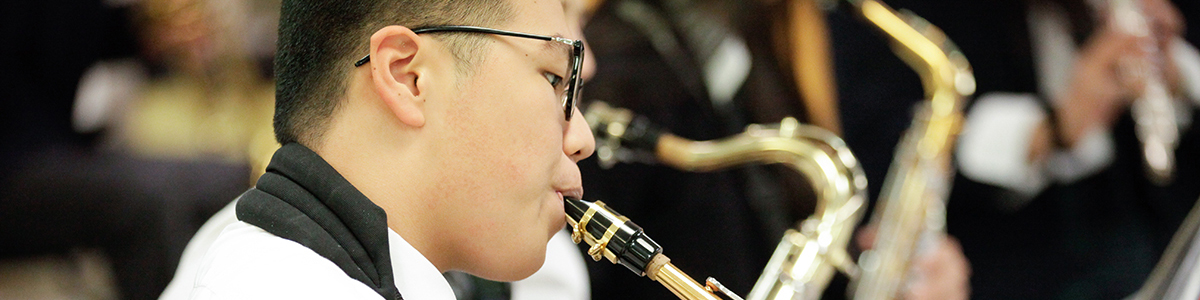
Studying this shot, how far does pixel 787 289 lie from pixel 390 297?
0.85 meters

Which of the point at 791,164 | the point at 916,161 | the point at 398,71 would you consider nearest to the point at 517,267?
the point at 398,71

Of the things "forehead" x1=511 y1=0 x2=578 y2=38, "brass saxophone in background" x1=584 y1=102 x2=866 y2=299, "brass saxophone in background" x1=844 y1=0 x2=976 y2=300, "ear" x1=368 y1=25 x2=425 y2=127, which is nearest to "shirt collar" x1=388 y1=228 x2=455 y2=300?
"ear" x1=368 y1=25 x2=425 y2=127

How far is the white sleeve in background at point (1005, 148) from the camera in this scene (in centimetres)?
230

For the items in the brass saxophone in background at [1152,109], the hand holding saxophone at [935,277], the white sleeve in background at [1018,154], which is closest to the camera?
the hand holding saxophone at [935,277]

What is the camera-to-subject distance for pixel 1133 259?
2.16 metres

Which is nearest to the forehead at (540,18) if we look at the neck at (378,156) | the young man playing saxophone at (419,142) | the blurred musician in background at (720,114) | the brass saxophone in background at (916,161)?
the young man playing saxophone at (419,142)

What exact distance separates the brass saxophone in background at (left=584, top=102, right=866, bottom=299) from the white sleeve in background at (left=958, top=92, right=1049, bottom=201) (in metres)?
0.71

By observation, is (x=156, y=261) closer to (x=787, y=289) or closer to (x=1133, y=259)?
(x=787, y=289)

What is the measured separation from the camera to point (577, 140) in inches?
32.6

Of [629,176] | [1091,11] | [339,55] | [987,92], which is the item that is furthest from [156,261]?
[1091,11]

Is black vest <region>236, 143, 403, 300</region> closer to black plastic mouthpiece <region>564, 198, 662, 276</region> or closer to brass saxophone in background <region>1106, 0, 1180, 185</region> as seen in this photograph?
black plastic mouthpiece <region>564, 198, 662, 276</region>

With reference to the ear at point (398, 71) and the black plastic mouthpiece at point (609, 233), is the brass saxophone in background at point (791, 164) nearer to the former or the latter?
the black plastic mouthpiece at point (609, 233)

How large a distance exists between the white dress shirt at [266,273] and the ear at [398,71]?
14 centimetres

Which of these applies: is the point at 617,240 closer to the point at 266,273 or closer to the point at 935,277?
the point at 266,273
